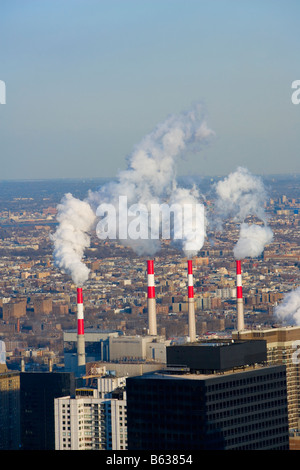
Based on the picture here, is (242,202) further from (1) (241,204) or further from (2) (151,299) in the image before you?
(2) (151,299)

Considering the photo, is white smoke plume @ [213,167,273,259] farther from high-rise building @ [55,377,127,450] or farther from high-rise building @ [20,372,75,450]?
high-rise building @ [55,377,127,450]

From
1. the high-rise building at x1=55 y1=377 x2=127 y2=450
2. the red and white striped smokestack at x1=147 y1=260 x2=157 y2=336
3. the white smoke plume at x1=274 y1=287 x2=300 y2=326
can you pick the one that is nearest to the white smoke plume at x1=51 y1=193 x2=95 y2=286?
the red and white striped smokestack at x1=147 y1=260 x2=157 y2=336

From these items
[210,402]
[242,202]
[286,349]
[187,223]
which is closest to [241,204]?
[242,202]

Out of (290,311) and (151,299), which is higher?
(151,299)

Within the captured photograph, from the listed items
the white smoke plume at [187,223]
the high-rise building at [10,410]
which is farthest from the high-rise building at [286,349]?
the white smoke plume at [187,223]

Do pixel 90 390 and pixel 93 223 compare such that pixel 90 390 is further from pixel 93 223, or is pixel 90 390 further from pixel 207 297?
pixel 207 297

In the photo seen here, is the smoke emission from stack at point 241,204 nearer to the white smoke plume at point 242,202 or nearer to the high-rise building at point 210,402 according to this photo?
the white smoke plume at point 242,202
